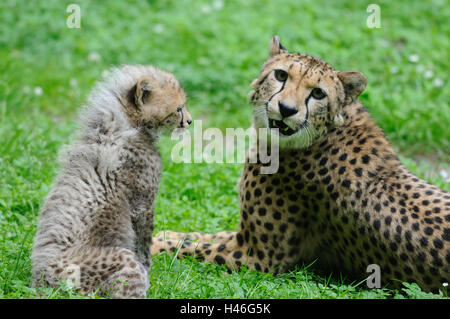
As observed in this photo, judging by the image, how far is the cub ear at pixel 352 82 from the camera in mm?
4529

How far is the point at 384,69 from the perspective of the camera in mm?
8430

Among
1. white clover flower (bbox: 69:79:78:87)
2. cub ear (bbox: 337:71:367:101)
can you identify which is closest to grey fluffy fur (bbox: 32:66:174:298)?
cub ear (bbox: 337:71:367:101)

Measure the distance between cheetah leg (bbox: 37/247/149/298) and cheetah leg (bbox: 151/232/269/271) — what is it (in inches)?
31.4

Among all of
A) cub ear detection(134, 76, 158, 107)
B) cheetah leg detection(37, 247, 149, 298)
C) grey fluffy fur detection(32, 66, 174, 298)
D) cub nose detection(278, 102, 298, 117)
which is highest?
cub ear detection(134, 76, 158, 107)

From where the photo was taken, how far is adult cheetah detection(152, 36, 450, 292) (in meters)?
4.18

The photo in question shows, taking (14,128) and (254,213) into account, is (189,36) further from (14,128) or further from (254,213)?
(254,213)

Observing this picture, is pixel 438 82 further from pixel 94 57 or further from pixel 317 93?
pixel 94 57

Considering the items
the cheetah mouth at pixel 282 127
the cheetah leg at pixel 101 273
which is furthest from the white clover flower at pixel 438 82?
the cheetah leg at pixel 101 273

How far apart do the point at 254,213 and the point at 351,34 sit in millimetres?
5156

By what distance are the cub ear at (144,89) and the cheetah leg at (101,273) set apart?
0.97 metres

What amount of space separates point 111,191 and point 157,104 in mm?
653

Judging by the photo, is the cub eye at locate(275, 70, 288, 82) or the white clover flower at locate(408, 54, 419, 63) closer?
the cub eye at locate(275, 70, 288, 82)

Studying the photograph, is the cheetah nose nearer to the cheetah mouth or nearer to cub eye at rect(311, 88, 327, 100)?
the cheetah mouth
